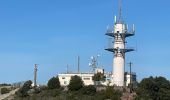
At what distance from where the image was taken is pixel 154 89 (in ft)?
384

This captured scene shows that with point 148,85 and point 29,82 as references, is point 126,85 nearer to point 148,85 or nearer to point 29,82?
point 148,85

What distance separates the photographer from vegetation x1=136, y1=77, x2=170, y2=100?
375 feet

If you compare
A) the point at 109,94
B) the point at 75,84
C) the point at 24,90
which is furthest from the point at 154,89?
the point at 24,90

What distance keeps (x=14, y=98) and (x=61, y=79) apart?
48.9 feet

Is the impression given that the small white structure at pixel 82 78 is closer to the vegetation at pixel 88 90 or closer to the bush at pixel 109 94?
the vegetation at pixel 88 90

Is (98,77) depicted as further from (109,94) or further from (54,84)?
(109,94)

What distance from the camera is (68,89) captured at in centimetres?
12775

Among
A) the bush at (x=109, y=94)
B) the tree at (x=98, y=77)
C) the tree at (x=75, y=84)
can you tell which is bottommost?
the bush at (x=109, y=94)

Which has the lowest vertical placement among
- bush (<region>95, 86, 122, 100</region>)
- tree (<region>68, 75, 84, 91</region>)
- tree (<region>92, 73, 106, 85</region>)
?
bush (<region>95, 86, 122, 100</region>)

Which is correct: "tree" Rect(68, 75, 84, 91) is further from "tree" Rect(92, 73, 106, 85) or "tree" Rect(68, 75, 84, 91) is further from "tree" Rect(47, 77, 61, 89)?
"tree" Rect(92, 73, 106, 85)

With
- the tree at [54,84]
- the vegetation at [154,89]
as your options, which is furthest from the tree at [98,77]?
the vegetation at [154,89]

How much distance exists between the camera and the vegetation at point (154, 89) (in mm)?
114219

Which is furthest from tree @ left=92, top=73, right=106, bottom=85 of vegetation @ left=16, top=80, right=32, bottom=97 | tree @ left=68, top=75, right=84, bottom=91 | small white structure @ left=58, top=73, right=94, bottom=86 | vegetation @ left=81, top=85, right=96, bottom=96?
vegetation @ left=16, top=80, right=32, bottom=97

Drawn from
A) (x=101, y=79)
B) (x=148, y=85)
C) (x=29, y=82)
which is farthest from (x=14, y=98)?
(x=148, y=85)
